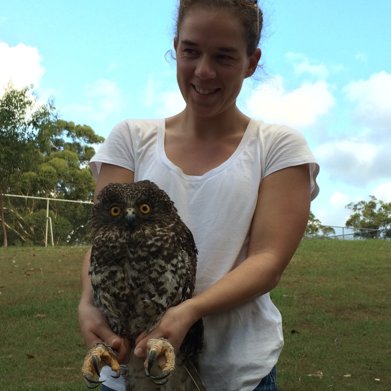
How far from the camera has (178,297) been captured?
191 cm

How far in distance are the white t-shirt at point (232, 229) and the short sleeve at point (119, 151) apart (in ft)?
0.36

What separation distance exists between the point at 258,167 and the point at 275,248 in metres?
0.29

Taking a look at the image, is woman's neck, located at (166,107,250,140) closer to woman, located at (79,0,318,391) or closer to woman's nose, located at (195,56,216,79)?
woman, located at (79,0,318,391)

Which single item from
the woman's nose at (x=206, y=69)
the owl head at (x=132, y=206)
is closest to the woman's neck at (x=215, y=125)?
the woman's nose at (x=206, y=69)

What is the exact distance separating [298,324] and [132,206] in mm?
6236

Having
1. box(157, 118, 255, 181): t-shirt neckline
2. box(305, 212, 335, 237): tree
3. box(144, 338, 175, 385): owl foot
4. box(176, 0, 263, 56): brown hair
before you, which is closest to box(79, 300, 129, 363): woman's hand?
box(144, 338, 175, 385): owl foot

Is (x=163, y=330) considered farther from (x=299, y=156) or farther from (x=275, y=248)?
(x=299, y=156)

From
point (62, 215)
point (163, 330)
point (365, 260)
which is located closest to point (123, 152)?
point (163, 330)

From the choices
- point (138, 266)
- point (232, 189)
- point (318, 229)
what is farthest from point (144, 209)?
point (318, 229)

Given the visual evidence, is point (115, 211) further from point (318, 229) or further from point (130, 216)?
point (318, 229)

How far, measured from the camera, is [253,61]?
2234mm

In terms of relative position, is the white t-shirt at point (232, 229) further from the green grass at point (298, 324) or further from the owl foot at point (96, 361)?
the green grass at point (298, 324)

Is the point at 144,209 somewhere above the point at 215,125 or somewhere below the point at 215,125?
below

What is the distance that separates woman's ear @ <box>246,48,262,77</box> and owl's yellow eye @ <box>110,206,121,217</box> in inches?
26.6
